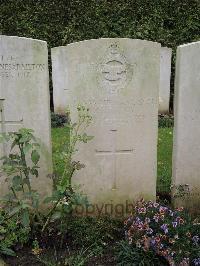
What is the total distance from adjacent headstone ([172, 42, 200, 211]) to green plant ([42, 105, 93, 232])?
925 mm

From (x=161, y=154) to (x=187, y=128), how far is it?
7.78 feet

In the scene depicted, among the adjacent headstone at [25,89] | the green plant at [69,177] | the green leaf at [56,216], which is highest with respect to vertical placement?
the adjacent headstone at [25,89]

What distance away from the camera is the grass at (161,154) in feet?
16.9

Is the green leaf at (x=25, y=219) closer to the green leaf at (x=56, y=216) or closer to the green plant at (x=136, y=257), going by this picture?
the green leaf at (x=56, y=216)

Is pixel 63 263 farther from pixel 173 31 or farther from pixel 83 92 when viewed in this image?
pixel 173 31

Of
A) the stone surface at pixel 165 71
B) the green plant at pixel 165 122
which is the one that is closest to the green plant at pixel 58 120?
the green plant at pixel 165 122

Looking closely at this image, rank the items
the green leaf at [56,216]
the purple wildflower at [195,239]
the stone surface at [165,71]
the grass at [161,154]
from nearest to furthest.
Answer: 1. the purple wildflower at [195,239]
2. the green leaf at [56,216]
3. the grass at [161,154]
4. the stone surface at [165,71]

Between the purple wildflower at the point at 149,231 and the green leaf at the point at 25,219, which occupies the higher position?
the green leaf at the point at 25,219

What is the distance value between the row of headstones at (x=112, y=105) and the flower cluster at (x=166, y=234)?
0.63m

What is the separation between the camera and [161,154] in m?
6.48

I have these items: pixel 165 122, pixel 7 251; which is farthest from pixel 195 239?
pixel 165 122

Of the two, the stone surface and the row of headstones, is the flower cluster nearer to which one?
the row of headstones

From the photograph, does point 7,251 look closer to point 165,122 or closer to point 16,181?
point 16,181

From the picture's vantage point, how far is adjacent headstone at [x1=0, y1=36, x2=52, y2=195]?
3932 mm
